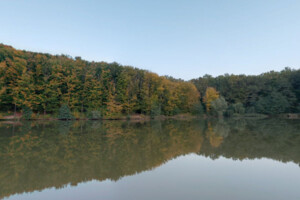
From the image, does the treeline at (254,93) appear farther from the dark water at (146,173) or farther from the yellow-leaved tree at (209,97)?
the dark water at (146,173)

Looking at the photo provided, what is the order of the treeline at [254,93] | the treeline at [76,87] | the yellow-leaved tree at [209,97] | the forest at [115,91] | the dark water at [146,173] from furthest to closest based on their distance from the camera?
the yellow-leaved tree at [209,97] → the treeline at [254,93] → the forest at [115,91] → the treeline at [76,87] → the dark water at [146,173]

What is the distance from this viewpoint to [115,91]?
133ft

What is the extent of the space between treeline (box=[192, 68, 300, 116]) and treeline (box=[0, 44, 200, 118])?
12.1 meters

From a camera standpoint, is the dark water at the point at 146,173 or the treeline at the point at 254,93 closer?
the dark water at the point at 146,173

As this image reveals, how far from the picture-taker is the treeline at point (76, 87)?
106ft

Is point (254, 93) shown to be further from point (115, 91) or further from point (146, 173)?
point (146, 173)

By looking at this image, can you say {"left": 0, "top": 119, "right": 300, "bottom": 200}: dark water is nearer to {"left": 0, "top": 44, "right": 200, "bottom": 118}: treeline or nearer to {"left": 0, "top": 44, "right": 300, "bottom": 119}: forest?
{"left": 0, "top": 44, "right": 200, "bottom": 118}: treeline

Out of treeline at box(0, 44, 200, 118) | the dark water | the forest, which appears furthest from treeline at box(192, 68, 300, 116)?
the dark water

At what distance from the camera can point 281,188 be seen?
550cm

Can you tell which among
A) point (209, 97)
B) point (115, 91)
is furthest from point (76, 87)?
point (209, 97)

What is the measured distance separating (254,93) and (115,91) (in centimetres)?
4007

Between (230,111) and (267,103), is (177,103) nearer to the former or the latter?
(230,111)

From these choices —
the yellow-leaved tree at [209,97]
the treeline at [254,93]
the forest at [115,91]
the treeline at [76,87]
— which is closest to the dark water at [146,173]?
the treeline at [76,87]

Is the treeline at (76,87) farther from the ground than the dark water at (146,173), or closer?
farther from the ground
